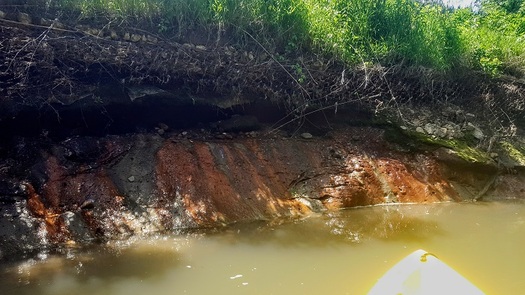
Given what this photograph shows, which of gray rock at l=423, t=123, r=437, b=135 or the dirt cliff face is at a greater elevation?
gray rock at l=423, t=123, r=437, b=135

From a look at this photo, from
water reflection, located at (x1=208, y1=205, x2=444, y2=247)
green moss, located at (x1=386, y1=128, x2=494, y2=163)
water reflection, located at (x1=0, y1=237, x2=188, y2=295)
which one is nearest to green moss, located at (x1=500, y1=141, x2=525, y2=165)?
green moss, located at (x1=386, y1=128, x2=494, y2=163)

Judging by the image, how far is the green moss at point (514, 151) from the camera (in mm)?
5953

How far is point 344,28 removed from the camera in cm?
569

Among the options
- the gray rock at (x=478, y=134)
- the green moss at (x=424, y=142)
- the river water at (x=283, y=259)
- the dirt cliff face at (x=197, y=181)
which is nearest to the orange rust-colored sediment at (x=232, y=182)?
the dirt cliff face at (x=197, y=181)

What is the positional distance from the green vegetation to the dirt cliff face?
118 centimetres

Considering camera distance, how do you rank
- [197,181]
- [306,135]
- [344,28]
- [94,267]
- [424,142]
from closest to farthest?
[94,267], [197,181], [306,135], [424,142], [344,28]

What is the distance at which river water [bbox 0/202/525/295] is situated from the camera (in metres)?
2.76

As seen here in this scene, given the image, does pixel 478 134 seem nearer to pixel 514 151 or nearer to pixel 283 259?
pixel 514 151

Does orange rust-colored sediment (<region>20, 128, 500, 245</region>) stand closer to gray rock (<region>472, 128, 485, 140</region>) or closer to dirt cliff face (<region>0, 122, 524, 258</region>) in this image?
dirt cliff face (<region>0, 122, 524, 258</region>)

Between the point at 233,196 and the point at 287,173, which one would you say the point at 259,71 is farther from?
the point at 233,196

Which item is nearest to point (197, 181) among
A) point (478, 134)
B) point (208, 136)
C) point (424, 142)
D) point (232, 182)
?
point (232, 182)

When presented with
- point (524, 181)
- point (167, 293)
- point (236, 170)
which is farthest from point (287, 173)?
point (524, 181)

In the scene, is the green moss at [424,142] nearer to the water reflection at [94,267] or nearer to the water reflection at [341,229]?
the water reflection at [341,229]

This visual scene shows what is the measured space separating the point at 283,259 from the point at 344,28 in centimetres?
362
